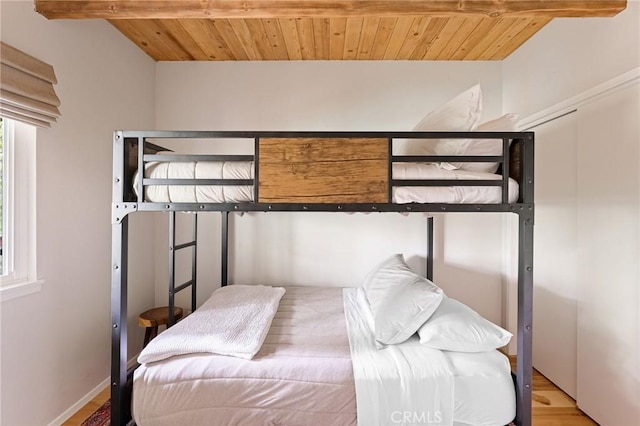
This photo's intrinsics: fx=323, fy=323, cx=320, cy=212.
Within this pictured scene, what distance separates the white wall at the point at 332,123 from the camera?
279cm

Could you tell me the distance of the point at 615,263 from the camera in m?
1.78

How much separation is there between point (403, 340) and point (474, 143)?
41.3 inches

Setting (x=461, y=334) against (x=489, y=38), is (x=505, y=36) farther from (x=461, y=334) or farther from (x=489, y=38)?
(x=461, y=334)

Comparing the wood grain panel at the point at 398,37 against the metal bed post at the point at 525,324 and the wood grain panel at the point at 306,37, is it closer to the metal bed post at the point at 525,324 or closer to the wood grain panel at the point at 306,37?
the wood grain panel at the point at 306,37

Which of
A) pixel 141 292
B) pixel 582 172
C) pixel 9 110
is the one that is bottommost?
pixel 141 292

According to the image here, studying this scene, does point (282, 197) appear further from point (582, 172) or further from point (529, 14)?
point (582, 172)

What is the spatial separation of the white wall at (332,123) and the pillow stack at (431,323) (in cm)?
102

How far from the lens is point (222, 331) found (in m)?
1.64

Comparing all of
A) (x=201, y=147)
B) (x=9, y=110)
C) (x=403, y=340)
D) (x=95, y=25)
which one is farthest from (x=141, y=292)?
(x=403, y=340)

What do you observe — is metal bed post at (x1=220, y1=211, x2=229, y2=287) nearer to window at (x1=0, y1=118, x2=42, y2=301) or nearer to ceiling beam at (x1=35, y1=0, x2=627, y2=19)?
window at (x1=0, y1=118, x2=42, y2=301)

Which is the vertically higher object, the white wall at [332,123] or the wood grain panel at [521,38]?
the wood grain panel at [521,38]

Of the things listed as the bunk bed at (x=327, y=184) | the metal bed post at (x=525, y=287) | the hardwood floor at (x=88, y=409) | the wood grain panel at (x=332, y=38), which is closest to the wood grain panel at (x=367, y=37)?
the wood grain panel at (x=332, y=38)

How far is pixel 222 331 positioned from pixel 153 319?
3.41 feet

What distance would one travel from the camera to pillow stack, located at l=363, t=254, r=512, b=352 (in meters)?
1.54
